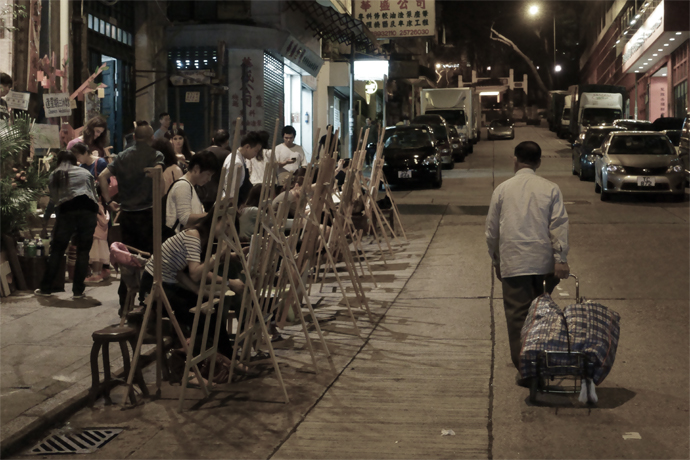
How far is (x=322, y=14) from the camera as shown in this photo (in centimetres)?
2538

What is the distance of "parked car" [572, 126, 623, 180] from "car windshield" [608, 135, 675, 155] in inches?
114

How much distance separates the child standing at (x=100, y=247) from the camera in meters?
10.2

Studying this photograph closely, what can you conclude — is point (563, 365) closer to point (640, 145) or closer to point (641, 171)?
point (641, 171)

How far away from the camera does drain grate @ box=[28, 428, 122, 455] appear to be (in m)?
4.89

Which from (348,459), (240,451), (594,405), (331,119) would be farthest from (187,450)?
(331,119)

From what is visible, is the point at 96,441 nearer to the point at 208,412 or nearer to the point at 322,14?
the point at 208,412

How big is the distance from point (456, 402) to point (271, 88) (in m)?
18.3

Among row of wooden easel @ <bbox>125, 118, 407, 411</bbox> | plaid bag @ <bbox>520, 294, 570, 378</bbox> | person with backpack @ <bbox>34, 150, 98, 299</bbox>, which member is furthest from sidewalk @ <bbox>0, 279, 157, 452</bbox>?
plaid bag @ <bbox>520, 294, 570, 378</bbox>

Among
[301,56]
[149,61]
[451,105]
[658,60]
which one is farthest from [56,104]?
[658,60]

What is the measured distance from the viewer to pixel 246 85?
2136 cm

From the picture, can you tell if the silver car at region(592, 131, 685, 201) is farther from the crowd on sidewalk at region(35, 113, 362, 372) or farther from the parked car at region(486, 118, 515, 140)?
the parked car at region(486, 118, 515, 140)

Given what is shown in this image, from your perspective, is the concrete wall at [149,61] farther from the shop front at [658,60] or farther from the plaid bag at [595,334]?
the shop front at [658,60]

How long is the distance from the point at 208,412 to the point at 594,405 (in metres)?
2.64

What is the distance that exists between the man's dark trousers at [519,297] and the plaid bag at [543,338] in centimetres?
41
